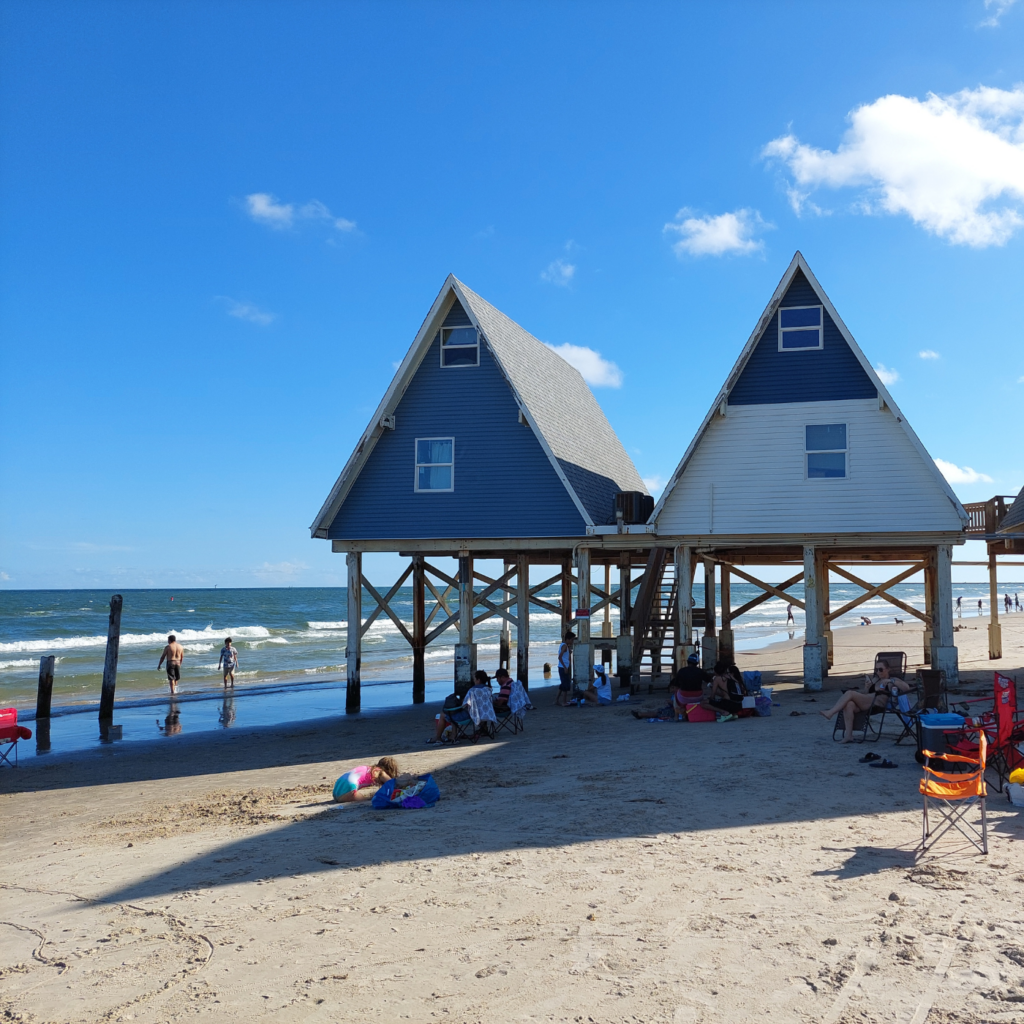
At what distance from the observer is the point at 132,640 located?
5644 centimetres

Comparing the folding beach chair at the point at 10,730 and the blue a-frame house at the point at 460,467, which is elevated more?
the blue a-frame house at the point at 460,467

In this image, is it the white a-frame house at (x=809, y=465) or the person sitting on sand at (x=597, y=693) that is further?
the person sitting on sand at (x=597, y=693)

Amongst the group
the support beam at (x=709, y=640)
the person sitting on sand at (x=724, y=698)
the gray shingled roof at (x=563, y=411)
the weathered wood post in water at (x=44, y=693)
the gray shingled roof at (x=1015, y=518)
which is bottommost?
the weathered wood post in water at (x=44, y=693)

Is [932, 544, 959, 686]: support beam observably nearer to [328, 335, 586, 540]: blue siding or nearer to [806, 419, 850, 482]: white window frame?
[806, 419, 850, 482]: white window frame

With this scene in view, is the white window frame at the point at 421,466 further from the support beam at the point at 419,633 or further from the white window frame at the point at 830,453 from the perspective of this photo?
the white window frame at the point at 830,453

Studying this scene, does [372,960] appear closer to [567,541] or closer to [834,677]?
[567,541]

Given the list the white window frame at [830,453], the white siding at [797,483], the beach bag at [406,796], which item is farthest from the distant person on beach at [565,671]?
the beach bag at [406,796]

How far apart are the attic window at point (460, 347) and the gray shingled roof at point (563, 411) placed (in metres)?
0.41

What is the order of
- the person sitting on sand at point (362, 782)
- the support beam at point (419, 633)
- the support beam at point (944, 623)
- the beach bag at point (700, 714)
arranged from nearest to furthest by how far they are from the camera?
the person sitting on sand at point (362, 782) → the beach bag at point (700, 714) → the support beam at point (944, 623) → the support beam at point (419, 633)

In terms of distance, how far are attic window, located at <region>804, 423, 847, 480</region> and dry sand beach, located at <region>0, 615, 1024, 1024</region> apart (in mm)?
7875

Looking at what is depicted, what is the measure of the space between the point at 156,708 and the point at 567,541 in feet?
43.4

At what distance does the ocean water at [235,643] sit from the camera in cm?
3222

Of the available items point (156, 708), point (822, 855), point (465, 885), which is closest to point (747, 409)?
point (822, 855)

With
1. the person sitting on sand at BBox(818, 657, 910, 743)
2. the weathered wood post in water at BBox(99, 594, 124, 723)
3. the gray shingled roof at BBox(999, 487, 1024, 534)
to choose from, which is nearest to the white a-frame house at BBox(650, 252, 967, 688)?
the gray shingled roof at BBox(999, 487, 1024, 534)
